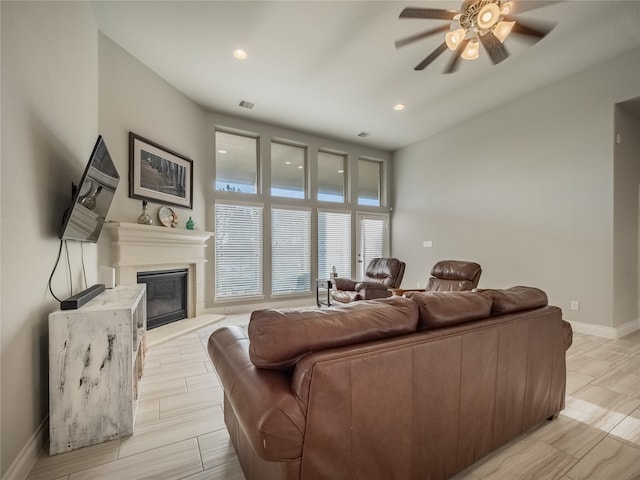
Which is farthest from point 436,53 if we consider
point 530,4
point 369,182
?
point 369,182

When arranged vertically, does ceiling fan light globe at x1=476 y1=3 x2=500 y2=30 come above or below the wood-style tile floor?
above

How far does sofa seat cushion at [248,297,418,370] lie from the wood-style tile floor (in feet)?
2.74

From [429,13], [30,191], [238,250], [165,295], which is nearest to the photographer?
[30,191]

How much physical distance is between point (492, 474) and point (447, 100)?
439 centimetres

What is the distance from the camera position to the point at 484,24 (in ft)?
7.13

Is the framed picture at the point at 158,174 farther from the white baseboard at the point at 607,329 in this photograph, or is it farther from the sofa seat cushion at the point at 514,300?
the white baseboard at the point at 607,329

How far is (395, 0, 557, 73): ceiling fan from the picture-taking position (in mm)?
2078

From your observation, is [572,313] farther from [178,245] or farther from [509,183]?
[178,245]

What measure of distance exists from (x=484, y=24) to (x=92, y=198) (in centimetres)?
313

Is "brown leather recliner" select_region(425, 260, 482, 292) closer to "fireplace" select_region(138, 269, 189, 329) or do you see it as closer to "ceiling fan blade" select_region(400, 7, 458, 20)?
"ceiling fan blade" select_region(400, 7, 458, 20)

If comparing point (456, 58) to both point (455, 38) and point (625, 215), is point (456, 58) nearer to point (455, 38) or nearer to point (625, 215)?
point (455, 38)

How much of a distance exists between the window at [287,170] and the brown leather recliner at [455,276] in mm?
2831

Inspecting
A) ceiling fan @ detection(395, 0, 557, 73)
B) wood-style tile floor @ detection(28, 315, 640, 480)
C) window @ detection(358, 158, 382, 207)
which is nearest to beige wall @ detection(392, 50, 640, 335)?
window @ detection(358, 158, 382, 207)

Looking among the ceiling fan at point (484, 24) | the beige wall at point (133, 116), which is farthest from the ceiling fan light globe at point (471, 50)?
the beige wall at point (133, 116)
